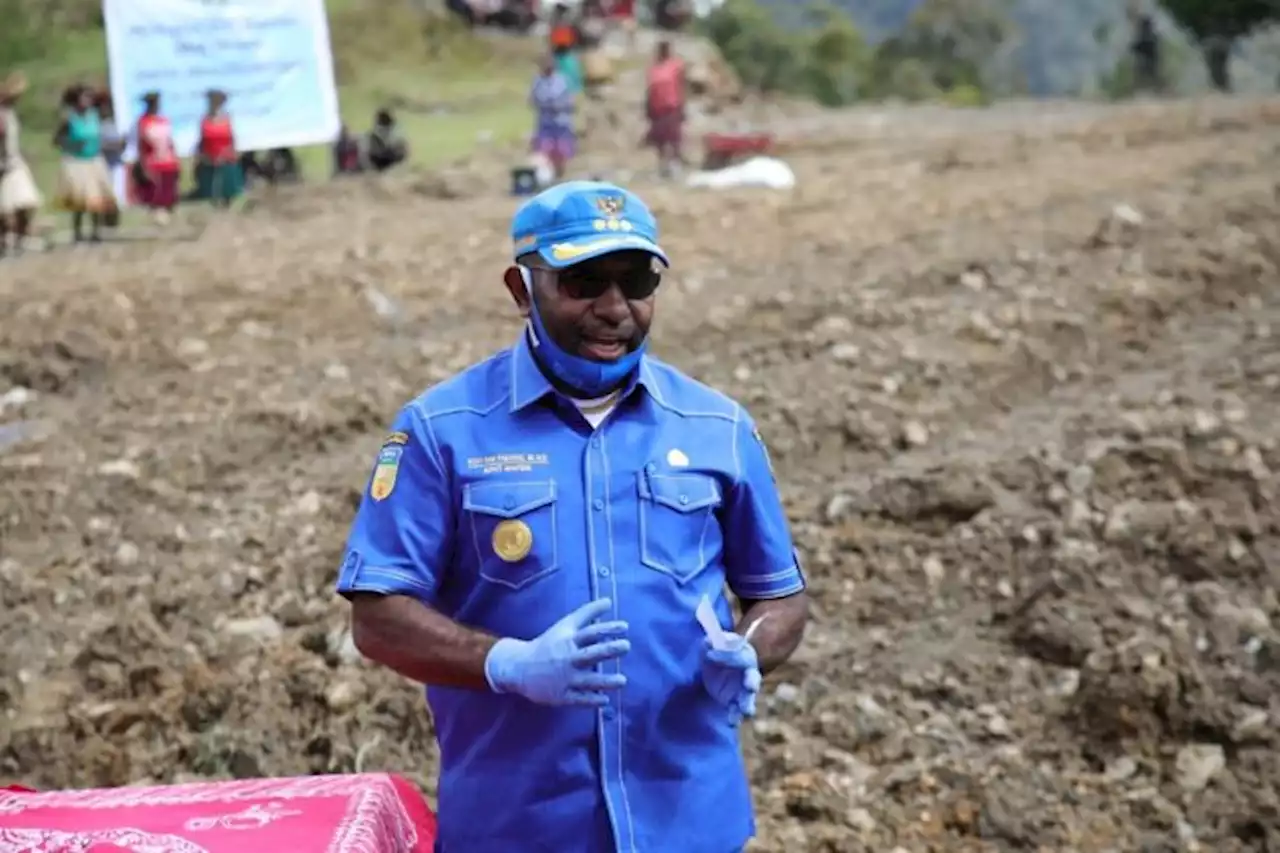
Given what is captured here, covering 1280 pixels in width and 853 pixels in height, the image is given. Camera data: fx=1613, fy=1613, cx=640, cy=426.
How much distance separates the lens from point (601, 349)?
6.72ft

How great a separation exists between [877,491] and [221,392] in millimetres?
2949

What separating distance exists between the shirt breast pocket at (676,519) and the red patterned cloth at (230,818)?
2.58 ft

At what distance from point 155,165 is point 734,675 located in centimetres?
1126

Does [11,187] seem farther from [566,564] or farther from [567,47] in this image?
[566,564]

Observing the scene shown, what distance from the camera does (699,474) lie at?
2072 millimetres

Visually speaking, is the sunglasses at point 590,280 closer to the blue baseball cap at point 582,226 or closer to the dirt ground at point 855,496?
the blue baseball cap at point 582,226

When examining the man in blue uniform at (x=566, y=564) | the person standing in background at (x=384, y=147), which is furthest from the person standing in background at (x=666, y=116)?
the man in blue uniform at (x=566, y=564)

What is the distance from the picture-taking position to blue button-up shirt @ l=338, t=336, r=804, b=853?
78.9 inches

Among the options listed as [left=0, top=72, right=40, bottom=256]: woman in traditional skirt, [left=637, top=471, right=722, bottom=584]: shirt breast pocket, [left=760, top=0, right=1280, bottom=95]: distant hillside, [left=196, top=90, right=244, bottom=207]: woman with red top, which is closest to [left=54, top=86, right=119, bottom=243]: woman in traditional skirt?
[left=0, top=72, right=40, bottom=256]: woman in traditional skirt

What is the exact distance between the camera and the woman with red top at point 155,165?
40.5ft

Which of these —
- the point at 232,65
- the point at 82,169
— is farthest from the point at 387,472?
the point at 232,65

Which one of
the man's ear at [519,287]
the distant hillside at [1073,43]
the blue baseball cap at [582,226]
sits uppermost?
the blue baseball cap at [582,226]

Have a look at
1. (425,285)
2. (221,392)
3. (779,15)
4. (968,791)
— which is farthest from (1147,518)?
(779,15)

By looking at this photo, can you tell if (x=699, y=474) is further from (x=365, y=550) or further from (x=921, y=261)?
(x=921, y=261)
